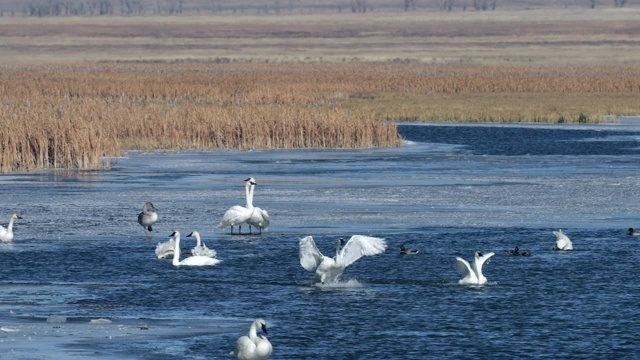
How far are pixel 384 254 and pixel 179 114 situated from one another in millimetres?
23932

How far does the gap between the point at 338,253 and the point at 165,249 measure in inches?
128

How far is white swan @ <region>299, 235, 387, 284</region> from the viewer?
1655cm

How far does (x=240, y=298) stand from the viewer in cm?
1616

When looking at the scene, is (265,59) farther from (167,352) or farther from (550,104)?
(167,352)

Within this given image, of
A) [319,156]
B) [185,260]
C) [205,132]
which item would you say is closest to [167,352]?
[185,260]

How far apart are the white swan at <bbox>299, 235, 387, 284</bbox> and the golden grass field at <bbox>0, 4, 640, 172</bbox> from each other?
16.7m

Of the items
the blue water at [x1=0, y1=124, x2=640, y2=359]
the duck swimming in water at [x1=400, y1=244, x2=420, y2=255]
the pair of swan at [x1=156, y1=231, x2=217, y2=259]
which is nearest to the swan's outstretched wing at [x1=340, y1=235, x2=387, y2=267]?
the blue water at [x1=0, y1=124, x2=640, y2=359]

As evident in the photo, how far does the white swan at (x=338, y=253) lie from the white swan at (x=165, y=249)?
107 inches

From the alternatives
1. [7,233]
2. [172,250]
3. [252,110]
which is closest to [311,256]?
[172,250]

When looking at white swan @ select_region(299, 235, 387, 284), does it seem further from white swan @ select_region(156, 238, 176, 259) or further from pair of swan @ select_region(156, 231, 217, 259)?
white swan @ select_region(156, 238, 176, 259)

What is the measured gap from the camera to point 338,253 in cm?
1677

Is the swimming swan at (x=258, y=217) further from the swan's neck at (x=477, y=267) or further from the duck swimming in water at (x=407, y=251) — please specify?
the swan's neck at (x=477, y=267)

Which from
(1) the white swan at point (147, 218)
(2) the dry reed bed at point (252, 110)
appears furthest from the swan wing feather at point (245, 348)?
(2) the dry reed bed at point (252, 110)

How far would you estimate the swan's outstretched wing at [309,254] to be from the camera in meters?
16.5
